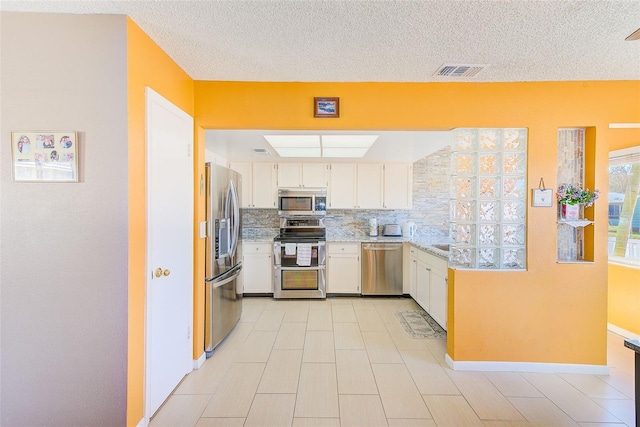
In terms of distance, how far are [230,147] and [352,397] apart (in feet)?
10.4

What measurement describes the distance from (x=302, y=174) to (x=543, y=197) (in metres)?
3.25

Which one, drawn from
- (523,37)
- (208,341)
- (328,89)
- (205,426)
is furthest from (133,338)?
(523,37)

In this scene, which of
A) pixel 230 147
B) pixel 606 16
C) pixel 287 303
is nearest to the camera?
pixel 606 16

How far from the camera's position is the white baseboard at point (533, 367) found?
2.36 metres

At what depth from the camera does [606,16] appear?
155cm

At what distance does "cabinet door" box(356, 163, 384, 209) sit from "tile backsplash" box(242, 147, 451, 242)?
0.30 m

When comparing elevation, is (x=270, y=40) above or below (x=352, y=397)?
above

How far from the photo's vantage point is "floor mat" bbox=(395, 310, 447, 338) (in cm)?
312

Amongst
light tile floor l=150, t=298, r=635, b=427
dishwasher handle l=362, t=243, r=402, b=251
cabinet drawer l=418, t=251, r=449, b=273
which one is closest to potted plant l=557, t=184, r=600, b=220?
cabinet drawer l=418, t=251, r=449, b=273

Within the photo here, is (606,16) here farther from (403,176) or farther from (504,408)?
(403,176)

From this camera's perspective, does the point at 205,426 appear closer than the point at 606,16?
No

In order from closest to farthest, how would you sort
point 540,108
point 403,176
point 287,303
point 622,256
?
point 540,108 → point 622,256 → point 287,303 → point 403,176

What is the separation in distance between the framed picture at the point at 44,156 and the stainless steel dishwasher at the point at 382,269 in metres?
3.67

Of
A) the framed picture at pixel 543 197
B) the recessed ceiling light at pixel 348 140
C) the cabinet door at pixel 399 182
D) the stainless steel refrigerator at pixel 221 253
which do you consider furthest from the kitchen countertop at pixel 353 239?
the recessed ceiling light at pixel 348 140
